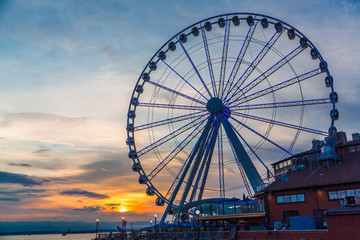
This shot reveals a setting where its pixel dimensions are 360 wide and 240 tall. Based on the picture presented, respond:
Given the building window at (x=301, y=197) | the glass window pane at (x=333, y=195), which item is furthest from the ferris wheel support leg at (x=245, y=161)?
the glass window pane at (x=333, y=195)

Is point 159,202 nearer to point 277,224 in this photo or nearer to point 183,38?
point 277,224

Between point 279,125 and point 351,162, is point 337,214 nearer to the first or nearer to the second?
point 351,162

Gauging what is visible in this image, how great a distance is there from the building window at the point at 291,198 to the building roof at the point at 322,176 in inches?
33.8

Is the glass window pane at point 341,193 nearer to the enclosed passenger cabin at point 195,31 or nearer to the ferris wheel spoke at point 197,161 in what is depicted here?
the ferris wheel spoke at point 197,161

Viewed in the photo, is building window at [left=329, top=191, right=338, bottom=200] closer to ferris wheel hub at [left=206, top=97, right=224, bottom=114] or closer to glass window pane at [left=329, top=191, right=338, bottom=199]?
glass window pane at [left=329, top=191, right=338, bottom=199]

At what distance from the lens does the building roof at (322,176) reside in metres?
30.8

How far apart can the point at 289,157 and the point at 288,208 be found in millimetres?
10538

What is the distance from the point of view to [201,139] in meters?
41.4

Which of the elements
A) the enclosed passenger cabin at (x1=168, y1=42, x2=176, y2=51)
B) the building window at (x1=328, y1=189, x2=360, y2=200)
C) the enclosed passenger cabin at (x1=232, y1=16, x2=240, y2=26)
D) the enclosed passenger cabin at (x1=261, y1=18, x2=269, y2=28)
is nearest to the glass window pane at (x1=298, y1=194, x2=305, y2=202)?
the building window at (x1=328, y1=189, x2=360, y2=200)

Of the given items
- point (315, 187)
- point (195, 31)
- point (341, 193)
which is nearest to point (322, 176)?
point (315, 187)

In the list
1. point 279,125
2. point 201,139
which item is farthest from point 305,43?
point 201,139

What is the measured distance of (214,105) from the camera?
41344 mm

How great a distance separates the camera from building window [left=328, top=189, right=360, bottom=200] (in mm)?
29422

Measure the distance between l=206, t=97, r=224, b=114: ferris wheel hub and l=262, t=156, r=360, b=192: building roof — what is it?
11146 mm
